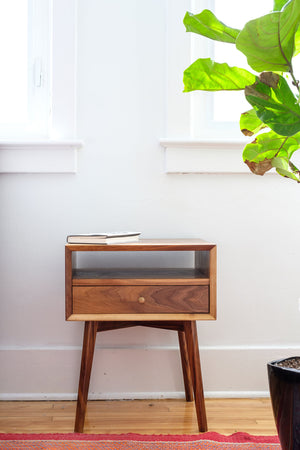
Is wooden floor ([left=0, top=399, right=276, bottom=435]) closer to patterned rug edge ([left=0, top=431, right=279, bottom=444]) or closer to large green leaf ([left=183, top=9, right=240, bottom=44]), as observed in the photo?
patterned rug edge ([left=0, top=431, right=279, bottom=444])

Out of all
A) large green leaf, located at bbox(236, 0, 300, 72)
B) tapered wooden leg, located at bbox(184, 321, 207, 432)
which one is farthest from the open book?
large green leaf, located at bbox(236, 0, 300, 72)

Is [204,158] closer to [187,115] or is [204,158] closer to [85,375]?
[187,115]

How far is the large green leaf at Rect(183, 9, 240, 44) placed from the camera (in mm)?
839

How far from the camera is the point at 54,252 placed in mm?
1785

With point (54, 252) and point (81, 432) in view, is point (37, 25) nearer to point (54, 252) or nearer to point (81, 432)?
point (54, 252)

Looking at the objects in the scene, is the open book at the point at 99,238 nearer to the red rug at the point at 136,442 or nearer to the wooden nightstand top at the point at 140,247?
the wooden nightstand top at the point at 140,247

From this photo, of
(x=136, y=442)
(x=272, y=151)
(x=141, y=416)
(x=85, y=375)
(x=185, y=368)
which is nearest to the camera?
(x=272, y=151)

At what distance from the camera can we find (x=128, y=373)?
69.5 inches

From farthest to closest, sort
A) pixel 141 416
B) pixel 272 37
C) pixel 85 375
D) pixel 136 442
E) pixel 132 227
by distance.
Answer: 1. pixel 132 227
2. pixel 141 416
3. pixel 85 375
4. pixel 136 442
5. pixel 272 37

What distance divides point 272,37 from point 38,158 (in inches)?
47.9

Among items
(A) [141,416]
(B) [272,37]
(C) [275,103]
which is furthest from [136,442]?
(B) [272,37]

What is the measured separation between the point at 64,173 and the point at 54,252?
0.33 metres

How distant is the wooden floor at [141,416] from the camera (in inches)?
58.0

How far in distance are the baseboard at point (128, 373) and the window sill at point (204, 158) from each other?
0.73 meters
